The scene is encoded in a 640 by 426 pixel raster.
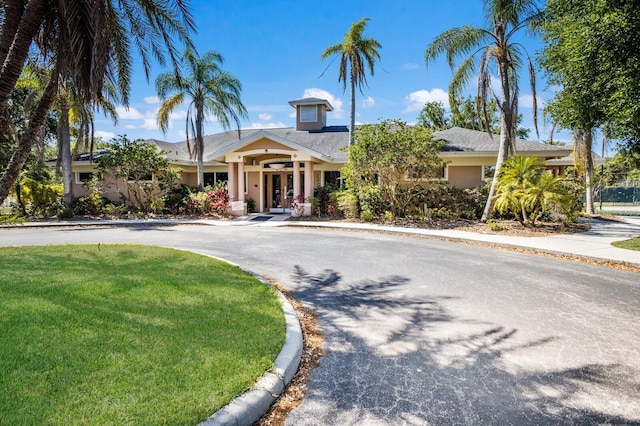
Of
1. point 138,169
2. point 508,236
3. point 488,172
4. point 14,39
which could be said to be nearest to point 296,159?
point 138,169

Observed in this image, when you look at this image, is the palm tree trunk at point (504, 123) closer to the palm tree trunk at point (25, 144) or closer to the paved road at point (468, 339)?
the paved road at point (468, 339)

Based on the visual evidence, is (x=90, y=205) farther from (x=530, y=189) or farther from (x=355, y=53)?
(x=530, y=189)

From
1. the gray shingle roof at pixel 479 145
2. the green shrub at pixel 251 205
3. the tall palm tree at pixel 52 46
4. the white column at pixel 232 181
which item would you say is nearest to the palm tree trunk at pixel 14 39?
the tall palm tree at pixel 52 46

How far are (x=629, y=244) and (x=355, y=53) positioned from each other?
1513cm

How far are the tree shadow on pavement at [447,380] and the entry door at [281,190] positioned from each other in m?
18.8

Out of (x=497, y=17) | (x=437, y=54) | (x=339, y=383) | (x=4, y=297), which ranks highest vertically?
(x=497, y=17)

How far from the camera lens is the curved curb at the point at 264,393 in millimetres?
2800

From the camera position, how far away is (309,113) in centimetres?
2747

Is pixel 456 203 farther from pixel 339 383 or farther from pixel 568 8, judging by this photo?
pixel 339 383

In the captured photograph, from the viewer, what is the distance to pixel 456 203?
59.8ft

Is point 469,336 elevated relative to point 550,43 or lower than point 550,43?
lower

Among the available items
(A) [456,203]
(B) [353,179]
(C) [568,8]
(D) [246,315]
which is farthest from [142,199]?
(C) [568,8]

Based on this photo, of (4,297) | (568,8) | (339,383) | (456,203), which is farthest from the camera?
(456,203)

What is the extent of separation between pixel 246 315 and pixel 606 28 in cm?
983
